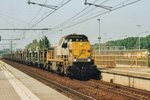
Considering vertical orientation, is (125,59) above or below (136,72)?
above

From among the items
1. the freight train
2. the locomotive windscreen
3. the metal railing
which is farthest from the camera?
the metal railing

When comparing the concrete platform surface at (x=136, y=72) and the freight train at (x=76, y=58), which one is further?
the freight train at (x=76, y=58)

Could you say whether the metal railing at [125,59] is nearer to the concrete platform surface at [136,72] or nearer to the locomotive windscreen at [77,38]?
the concrete platform surface at [136,72]

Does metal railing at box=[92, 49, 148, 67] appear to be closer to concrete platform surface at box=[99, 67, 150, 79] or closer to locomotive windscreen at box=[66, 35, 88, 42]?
concrete platform surface at box=[99, 67, 150, 79]

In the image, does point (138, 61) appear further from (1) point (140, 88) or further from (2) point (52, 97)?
(2) point (52, 97)

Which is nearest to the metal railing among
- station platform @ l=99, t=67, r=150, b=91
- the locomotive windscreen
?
station platform @ l=99, t=67, r=150, b=91

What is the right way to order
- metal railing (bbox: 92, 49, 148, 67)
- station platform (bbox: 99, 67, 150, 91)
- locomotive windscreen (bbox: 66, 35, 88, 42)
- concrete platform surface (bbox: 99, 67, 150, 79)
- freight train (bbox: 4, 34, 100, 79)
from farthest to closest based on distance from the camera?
metal railing (bbox: 92, 49, 148, 67), locomotive windscreen (bbox: 66, 35, 88, 42), freight train (bbox: 4, 34, 100, 79), concrete platform surface (bbox: 99, 67, 150, 79), station platform (bbox: 99, 67, 150, 91)

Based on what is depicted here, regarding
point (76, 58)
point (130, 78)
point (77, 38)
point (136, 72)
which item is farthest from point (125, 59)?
point (130, 78)

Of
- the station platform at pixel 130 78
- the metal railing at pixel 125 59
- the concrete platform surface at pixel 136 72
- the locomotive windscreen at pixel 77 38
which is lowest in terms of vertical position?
the station platform at pixel 130 78

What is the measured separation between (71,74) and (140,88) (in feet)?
26.5

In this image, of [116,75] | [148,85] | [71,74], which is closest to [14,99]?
[148,85]

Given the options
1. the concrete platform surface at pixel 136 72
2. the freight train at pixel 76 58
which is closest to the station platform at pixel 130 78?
the concrete platform surface at pixel 136 72

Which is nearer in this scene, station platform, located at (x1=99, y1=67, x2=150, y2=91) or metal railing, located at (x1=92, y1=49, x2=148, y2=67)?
station platform, located at (x1=99, y1=67, x2=150, y2=91)

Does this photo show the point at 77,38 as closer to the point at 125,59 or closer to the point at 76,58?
the point at 76,58
